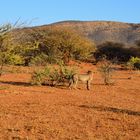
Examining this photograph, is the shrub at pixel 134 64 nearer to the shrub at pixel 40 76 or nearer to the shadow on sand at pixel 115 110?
the shrub at pixel 40 76

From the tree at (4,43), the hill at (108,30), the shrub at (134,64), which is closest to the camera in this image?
the tree at (4,43)

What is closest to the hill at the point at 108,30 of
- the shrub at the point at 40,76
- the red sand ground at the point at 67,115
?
the shrub at the point at 40,76

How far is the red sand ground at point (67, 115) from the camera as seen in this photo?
417 inches

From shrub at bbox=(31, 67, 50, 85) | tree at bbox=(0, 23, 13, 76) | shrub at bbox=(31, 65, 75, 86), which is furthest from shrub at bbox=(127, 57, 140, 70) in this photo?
A: tree at bbox=(0, 23, 13, 76)

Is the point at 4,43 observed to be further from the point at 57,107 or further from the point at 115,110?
the point at 115,110

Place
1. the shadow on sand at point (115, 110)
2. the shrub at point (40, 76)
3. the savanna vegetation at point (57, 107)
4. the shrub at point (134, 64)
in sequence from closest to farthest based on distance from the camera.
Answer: the savanna vegetation at point (57, 107) → the shadow on sand at point (115, 110) → the shrub at point (40, 76) → the shrub at point (134, 64)

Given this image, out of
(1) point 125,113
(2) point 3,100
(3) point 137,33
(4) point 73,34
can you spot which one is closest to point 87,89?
(2) point 3,100

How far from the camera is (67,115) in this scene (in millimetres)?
13125

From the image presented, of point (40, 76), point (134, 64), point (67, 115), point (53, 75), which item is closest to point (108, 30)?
point (134, 64)

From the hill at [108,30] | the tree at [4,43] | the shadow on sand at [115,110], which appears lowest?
the shadow on sand at [115,110]

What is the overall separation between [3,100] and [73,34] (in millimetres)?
31622

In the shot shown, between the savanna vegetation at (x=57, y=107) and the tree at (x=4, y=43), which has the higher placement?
the tree at (x=4, y=43)

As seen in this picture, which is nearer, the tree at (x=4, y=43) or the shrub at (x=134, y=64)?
the tree at (x=4, y=43)

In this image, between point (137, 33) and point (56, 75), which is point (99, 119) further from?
point (137, 33)
